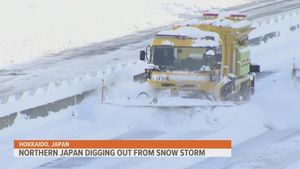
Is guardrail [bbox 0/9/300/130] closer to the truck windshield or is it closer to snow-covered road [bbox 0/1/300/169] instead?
snow-covered road [bbox 0/1/300/169]

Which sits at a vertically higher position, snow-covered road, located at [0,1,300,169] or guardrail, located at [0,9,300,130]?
guardrail, located at [0,9,300,130]

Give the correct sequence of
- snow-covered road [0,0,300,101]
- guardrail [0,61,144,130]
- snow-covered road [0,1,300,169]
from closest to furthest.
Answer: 1. snow-covered road [0,1,300,169]
2. guardrail [0,61,144,130]
3. snow-covered road [0,0,300,101]

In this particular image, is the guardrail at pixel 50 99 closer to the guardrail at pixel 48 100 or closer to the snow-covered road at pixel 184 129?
the guardrail at pixel 48 100

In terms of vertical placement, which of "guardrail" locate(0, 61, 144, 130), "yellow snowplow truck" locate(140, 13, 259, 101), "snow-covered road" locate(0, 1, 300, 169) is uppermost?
"yellow snowplow truck" locate(140, 13, 259, 101)

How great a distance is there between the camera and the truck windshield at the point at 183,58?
70.0ft

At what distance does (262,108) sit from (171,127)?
2.79 m

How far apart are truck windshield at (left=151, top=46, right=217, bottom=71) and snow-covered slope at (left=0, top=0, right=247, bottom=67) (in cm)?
1314

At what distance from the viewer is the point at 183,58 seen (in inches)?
846

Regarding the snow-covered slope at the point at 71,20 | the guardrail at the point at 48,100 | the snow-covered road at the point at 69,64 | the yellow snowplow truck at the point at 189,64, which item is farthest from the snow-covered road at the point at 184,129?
the snow-covered slope at the point at 71,20

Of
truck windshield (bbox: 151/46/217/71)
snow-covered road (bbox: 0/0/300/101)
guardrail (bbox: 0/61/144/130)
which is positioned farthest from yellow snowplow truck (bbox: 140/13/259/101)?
snow-covered road (bbox: 0/0/300/101)

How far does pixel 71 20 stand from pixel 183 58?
24.7 m

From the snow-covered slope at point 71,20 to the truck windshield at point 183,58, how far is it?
43.1 ft

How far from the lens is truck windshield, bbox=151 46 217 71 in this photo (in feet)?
70.0

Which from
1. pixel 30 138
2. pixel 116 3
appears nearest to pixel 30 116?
pixel 30 138
